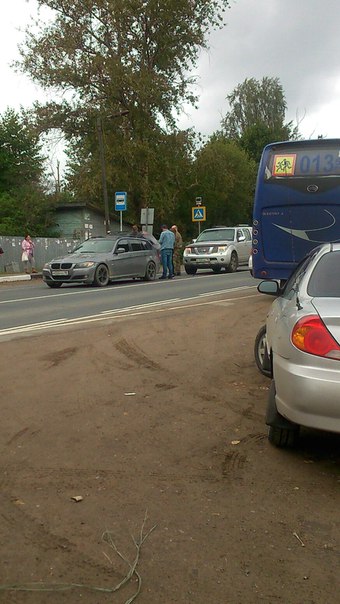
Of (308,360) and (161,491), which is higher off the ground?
(308,360)

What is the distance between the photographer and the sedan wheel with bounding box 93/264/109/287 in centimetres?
1941

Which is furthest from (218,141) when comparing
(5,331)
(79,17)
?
(5,331)

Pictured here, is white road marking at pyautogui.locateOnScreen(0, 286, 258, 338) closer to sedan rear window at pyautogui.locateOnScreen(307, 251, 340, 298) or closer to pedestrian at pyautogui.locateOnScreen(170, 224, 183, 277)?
sedan rear window at pyautogui.locateOnScreen(307, 251, 340, 298)

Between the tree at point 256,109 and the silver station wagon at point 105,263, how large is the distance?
4757cm

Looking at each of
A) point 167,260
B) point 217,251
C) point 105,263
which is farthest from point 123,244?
point 217,251

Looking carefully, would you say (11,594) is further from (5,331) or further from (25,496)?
(5,331)

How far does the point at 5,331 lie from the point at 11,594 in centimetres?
792

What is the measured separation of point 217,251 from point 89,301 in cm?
1087

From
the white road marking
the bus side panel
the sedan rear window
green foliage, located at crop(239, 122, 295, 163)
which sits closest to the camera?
the sedan rear window

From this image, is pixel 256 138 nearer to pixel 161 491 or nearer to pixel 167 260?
pixel 167 260

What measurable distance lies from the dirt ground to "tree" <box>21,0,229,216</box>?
29.9m

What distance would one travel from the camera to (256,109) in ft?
228

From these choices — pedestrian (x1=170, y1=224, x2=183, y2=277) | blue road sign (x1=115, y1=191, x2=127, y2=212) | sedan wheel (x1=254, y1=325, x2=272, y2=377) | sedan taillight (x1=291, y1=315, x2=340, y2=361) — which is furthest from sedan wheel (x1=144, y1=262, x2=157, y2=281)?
sedan taillight (x1=291, y1=315, x2=340, y2=361)

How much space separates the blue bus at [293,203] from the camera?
13.1m
